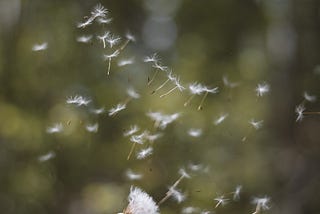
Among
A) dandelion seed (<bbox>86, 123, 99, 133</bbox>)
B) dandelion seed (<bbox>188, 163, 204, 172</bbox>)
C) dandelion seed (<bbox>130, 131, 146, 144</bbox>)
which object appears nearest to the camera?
dandelion seed (<bbox>130, 131, 146, 144</bbox>)

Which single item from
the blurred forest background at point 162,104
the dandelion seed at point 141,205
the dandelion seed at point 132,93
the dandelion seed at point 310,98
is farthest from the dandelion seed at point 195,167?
the dandelion seed at point 141,205

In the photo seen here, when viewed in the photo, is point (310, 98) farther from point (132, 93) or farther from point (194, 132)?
point (132, 93)

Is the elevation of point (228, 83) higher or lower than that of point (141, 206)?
higher

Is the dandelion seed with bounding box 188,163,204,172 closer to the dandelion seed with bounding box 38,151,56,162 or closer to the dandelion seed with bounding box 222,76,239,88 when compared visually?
the dandelion seed with bounding box 222,76,239,88

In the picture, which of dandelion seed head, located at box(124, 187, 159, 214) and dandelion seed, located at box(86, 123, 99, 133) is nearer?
dandelion seed head, located at box(124, 187, 159, 214)

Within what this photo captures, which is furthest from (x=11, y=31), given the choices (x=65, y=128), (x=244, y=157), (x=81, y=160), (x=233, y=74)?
(x=244, y=157)

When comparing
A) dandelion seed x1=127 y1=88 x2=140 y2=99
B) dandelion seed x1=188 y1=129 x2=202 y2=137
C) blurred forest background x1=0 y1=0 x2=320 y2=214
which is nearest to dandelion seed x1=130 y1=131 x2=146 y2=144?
dandelion seed x1=127 y1=88 x2=140 y2=99

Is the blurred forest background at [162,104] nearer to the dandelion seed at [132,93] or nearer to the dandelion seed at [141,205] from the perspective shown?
the dandelion seed at [132,93]

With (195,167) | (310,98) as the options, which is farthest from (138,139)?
(310,98)
